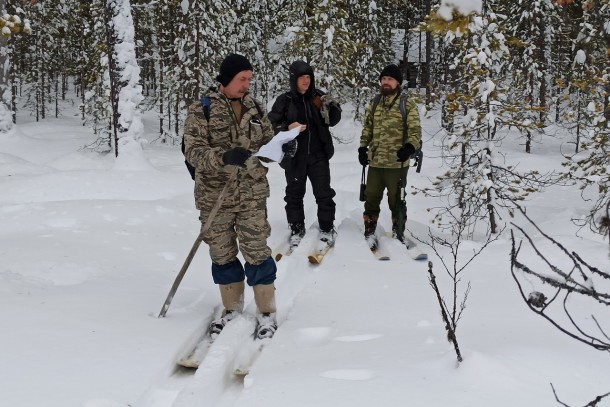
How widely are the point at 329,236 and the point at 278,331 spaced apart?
2768 millimetres

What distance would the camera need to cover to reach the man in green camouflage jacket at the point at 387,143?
6555mm

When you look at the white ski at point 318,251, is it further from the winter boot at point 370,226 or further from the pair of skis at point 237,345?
the pair of skis at point 237,345

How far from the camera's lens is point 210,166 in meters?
3.95

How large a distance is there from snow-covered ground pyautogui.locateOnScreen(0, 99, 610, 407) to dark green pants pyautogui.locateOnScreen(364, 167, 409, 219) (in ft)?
1.71

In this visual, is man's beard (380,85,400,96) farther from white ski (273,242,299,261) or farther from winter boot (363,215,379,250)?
white ski (273,242,299,261)

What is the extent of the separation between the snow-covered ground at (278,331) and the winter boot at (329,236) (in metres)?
0.12

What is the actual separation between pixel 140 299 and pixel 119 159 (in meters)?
9.90

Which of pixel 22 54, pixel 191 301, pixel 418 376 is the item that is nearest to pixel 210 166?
pixel 191 301

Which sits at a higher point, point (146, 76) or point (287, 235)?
point (146, 76)

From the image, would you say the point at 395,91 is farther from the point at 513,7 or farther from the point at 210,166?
the point at 513,7

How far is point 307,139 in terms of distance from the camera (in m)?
6.64

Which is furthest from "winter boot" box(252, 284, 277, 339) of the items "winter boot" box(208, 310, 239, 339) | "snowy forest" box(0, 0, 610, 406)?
"snowy forest" box(0, 0, 610, 406)

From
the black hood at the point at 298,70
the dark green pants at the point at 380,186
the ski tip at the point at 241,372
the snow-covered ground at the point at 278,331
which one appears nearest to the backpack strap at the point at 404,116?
the dark green pants at the point at 380,186

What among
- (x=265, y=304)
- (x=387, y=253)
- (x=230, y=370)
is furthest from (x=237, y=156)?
(x=387, y=253)
